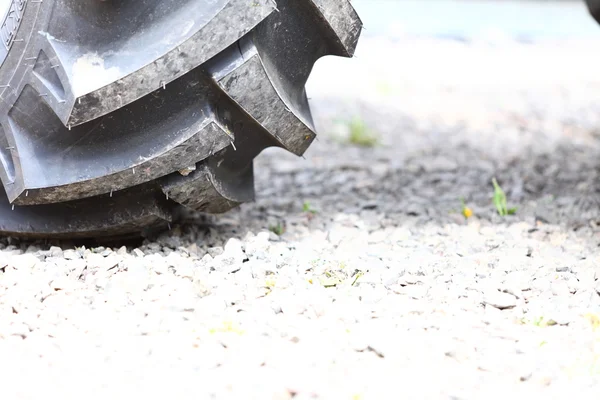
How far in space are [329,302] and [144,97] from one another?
520mm

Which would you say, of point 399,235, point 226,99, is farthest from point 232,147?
point 399,235

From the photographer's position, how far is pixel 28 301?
1.44 meters

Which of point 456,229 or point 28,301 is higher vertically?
point 28,301

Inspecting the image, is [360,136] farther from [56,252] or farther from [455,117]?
[56,252]

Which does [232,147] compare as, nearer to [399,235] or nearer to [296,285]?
[296,285]

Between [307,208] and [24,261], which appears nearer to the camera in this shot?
[24,261]

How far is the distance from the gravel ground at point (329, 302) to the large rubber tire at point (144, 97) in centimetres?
15

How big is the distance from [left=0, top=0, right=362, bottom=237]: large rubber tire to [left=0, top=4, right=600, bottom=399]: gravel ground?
0.48 ft

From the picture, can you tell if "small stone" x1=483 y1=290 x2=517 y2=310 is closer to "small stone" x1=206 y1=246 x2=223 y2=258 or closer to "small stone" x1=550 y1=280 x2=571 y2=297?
"small stone" x1=550 y1=280 x2=571 y2=297

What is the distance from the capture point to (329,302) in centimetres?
142

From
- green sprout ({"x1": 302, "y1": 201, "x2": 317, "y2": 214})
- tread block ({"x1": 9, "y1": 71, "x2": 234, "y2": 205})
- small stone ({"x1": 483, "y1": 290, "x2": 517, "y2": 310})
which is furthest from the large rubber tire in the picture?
green sprout ({"x1": 302, "y1": 201, "x2": 317, "y2": 214})

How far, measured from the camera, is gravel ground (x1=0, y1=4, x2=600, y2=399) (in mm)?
1205

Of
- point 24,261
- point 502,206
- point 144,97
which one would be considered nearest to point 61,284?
point 24,261

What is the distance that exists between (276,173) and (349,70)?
2119 mm
